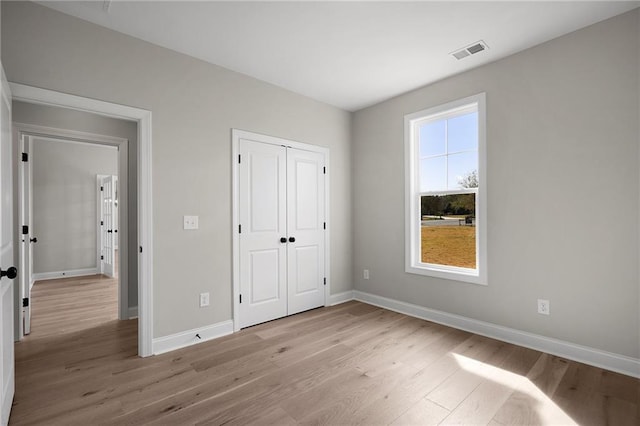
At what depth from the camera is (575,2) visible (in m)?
2.24

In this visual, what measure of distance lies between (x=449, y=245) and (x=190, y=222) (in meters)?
2.76

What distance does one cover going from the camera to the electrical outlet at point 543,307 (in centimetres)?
275

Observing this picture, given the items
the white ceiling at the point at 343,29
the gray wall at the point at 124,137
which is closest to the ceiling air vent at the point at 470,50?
the white ceiling at the point at 343,29

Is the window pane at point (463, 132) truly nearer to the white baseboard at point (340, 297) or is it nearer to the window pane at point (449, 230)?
the window pane at point (449, 230)

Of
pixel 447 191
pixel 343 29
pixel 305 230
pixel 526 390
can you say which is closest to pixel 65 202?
pixel 305 230

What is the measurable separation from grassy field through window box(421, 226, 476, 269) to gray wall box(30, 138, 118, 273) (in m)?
6.52

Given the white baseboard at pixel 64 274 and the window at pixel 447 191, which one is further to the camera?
the white baseboard at pixel 64 274

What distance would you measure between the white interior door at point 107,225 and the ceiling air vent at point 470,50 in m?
6.35

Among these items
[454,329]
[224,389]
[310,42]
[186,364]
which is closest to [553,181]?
[454,329]

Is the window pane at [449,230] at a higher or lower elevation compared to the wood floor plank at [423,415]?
higher

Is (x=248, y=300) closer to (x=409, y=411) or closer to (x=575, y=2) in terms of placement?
(x=409, y=411)

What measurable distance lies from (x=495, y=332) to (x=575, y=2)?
2.78m

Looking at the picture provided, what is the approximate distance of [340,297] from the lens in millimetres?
4355

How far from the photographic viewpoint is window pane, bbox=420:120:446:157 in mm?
3592
